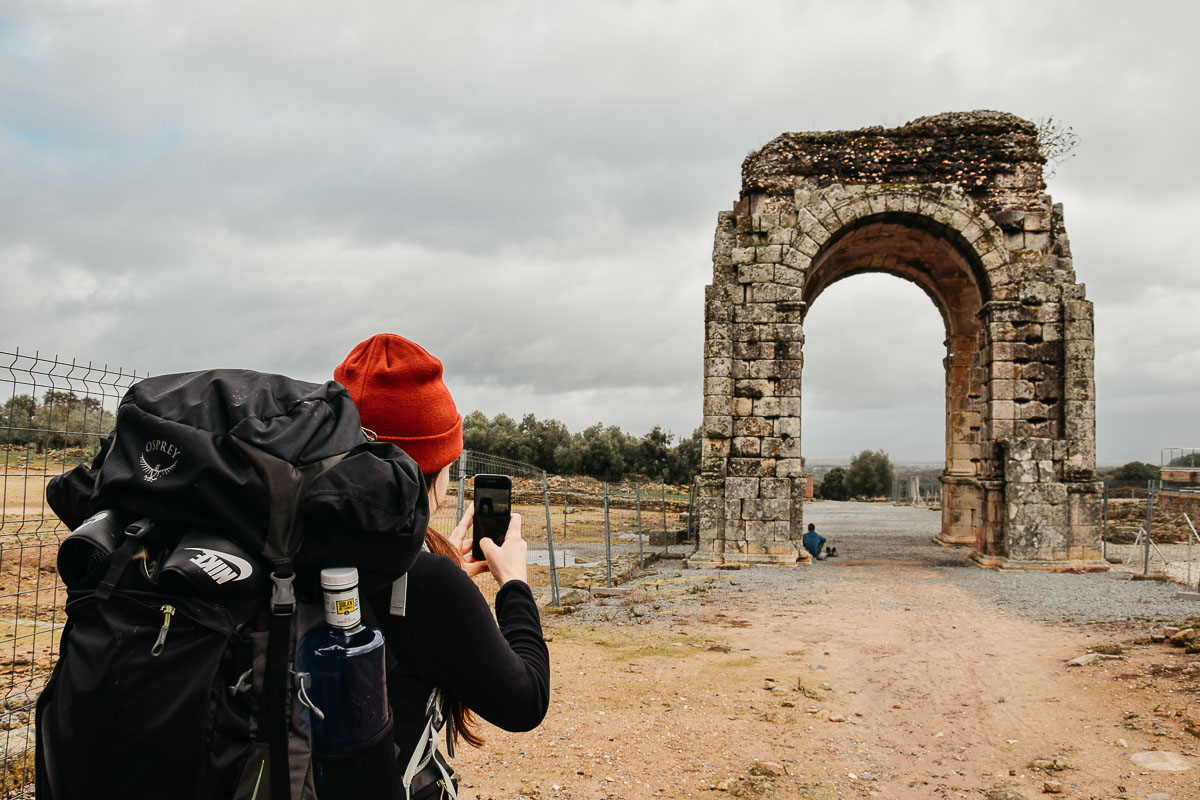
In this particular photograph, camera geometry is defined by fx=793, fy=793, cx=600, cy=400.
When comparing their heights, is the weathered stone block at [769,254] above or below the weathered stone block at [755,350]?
above

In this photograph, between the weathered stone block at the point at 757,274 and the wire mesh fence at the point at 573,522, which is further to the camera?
the weathered stone block at the point at 757,274

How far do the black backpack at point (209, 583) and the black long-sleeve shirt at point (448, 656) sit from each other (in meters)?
0.11

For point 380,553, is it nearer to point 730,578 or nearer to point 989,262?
point 730,578

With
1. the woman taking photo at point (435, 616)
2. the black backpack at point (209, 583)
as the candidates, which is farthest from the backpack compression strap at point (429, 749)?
the black backpack at point (209, 583)

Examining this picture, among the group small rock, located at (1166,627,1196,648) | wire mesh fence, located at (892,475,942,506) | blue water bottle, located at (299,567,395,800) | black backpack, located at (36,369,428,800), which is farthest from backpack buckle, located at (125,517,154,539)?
wire mesh fence, located at (892,475,942,506)

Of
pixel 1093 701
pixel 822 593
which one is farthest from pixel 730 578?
pixel 1093 701

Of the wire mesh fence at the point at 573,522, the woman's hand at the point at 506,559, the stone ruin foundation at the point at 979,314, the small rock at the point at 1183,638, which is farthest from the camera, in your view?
the stone ruin foundation at the point at 979,314

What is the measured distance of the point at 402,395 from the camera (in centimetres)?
185

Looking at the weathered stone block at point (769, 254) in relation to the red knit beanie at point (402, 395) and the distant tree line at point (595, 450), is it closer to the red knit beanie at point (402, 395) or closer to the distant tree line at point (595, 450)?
the red knit beanie at point (402, 395)

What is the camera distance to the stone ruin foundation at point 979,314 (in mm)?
12031

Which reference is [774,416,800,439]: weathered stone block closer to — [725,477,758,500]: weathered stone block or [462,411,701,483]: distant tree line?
[725,477,758,500]: weathered stone block

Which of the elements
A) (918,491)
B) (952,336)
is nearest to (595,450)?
(918,491)

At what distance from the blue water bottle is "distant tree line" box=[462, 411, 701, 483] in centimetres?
3507

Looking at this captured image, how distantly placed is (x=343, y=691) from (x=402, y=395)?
69 centimetres
